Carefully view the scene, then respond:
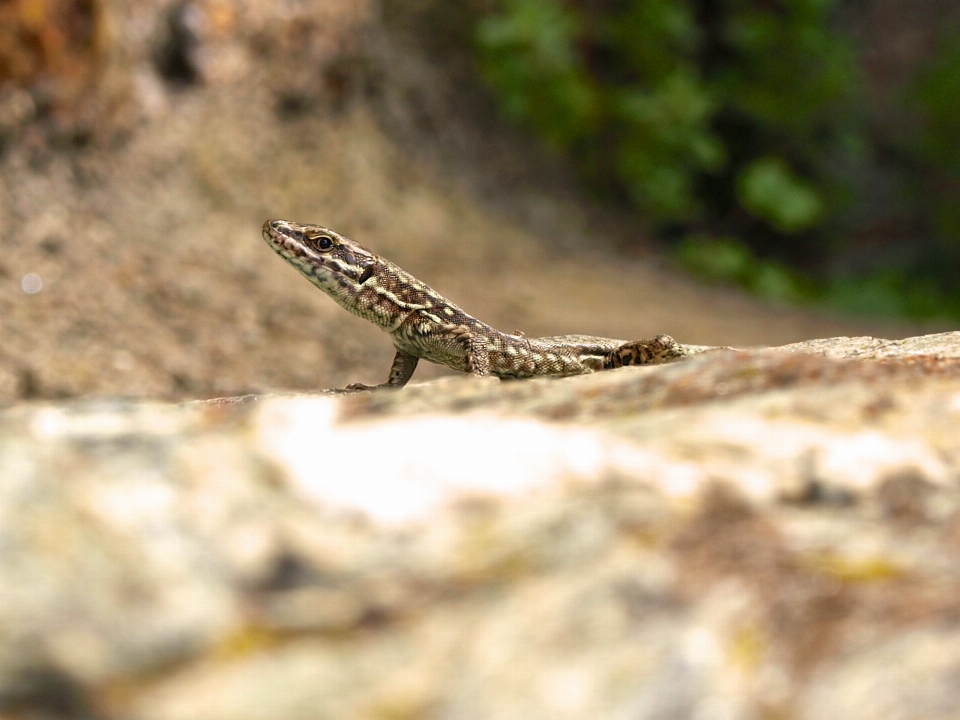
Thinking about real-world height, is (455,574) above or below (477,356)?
below

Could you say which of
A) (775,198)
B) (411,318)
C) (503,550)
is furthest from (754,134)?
(503,550)

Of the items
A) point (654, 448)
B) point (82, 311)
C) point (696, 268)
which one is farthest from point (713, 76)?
point (654, 448)

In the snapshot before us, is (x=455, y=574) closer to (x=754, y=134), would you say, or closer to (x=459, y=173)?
(x=459, y=173)

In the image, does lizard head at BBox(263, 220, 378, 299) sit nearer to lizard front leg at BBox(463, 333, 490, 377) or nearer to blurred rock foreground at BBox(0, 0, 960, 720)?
lizard front leg at BBox(463, 333, 490, 377)

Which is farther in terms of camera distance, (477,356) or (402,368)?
(402,368)

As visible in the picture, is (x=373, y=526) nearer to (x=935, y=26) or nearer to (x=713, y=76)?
(x=713, y=76)

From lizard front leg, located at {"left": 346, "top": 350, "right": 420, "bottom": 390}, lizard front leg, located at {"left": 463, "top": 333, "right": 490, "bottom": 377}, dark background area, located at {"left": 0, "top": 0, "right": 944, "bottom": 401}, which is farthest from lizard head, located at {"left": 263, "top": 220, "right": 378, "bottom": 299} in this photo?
dark background area, located at {"left": 0, "top": 0, "right": 944, "bottom": 401}
